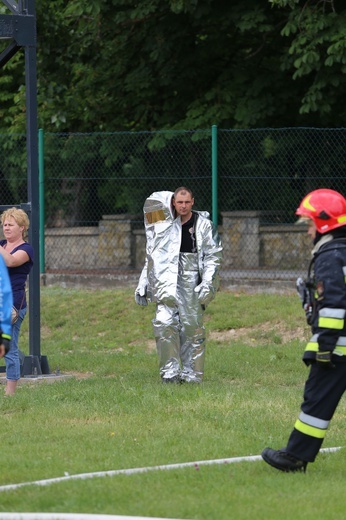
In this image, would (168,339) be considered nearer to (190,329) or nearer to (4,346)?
(190,329)

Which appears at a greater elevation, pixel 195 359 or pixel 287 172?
pixel 287 172

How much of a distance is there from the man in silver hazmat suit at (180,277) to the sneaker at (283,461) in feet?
12.8

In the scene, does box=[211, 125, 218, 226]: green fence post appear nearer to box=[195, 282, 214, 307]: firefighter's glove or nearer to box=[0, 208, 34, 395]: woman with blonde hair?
box=[195, 282, 214, 307]: firefighter's glove

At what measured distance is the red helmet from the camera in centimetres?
688

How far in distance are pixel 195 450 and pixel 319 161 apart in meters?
9.66

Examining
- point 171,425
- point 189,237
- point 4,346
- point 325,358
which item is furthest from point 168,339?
point 4,346

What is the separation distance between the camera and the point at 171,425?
8547 mm

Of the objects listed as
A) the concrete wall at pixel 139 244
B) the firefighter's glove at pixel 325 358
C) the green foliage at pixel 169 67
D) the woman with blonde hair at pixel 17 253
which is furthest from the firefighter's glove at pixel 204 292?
the green foliage at pixel 169 67

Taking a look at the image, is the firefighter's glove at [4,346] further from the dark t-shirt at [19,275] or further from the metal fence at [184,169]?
the metal fence at [184,169]

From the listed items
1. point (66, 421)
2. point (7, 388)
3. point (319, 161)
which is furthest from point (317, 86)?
point (66, 421)

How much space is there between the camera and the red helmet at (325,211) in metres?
6.88

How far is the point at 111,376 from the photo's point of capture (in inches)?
479

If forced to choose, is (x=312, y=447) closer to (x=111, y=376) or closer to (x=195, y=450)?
(x=195, y=450)

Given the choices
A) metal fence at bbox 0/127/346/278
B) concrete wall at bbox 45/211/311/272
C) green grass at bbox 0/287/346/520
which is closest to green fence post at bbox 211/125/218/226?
metal fence at bbox 0/127/346/278
